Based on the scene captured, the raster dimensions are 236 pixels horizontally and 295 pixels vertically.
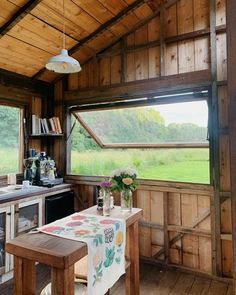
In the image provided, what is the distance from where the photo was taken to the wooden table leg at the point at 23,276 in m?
1.48

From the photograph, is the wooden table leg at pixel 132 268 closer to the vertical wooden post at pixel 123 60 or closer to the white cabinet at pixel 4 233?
the white cabinet at pixel 4 233

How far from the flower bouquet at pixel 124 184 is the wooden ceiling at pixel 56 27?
192cm

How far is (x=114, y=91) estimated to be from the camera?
11.0ft

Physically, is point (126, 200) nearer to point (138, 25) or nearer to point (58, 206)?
point (58, 206)

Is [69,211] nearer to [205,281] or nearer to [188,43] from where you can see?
[205,281]

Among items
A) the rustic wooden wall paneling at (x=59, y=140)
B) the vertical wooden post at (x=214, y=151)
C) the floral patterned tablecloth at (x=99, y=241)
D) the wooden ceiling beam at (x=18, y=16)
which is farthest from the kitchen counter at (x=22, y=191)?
the vertical wooden post at (x=214, y=151)

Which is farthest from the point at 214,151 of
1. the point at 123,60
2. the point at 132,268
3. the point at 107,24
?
the point at 107,24

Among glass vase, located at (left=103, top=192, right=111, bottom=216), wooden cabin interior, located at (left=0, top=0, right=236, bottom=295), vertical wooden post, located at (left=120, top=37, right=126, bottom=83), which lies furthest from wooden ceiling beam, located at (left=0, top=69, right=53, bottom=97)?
glass vase, located at (left=103, top=192, right=111, bottom=216)

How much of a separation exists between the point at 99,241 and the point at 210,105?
2034 millimetres

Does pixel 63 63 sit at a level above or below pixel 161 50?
below

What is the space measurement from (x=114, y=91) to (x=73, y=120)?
2.94 ft

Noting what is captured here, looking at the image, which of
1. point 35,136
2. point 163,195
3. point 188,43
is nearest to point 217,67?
point 188,43

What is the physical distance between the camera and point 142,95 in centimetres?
318

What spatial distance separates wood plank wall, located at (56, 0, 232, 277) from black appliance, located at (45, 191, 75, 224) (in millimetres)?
1048
